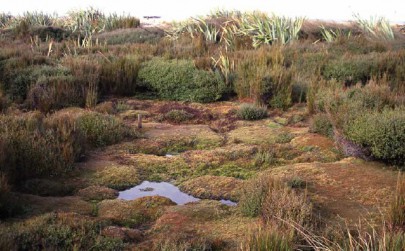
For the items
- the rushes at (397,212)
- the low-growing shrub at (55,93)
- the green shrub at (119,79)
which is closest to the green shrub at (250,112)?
the green shrub at (119,79)

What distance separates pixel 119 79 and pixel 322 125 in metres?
5.29

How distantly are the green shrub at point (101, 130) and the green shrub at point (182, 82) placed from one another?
9.99ft

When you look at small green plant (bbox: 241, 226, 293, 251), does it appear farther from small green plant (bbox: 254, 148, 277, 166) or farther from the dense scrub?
the dense scrub

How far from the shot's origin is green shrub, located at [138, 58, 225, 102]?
11195mm

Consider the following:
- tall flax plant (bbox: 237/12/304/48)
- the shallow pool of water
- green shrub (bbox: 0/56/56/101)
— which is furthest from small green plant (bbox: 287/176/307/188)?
tall flax plant (bbox: 237/12/304/48)

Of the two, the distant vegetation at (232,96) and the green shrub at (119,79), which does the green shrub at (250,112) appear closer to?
the distant vegetation at (232,96)

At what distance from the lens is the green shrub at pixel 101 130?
320 inches

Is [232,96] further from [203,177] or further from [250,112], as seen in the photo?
[203,177]

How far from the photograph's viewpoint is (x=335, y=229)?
4895 mm

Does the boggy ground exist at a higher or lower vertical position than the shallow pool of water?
higher

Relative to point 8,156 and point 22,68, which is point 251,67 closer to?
point 22,68

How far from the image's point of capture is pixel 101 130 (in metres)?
8.21

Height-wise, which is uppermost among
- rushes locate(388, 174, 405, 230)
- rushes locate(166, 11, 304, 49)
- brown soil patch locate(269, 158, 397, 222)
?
rushes locate(166, 11, 304, 49)

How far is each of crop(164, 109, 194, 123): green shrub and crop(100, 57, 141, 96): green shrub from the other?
2.29 m
